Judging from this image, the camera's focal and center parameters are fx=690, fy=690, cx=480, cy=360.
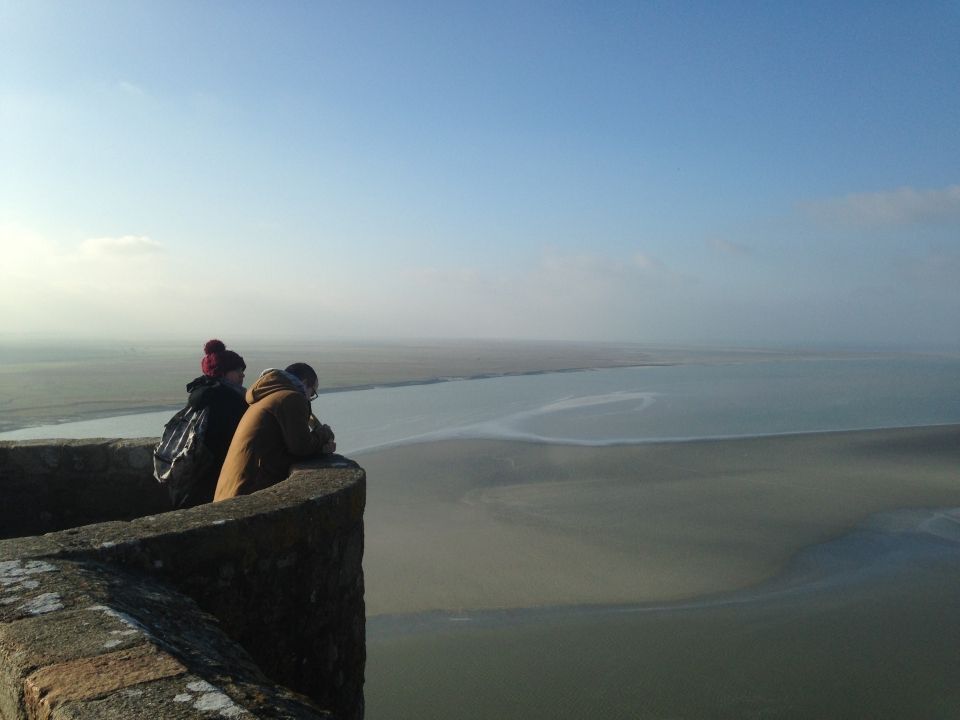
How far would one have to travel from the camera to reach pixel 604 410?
82.5 ft

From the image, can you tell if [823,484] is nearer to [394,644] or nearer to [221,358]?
[394,644]

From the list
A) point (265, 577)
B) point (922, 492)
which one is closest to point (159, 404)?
point (922, 492)

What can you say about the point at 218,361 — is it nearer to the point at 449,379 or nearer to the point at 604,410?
the point at 604,410

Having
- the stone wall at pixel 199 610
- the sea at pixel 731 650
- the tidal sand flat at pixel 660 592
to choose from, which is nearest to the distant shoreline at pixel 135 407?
the tidal sand flat at pixel 660 592

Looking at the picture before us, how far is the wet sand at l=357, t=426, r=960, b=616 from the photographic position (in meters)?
8.36

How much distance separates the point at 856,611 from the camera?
7562 millimetres

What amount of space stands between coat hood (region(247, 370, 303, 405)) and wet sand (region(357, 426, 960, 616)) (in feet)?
15.3

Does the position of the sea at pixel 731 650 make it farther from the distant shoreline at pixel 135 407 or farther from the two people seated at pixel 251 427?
the distant shoreline at pixel 135 407

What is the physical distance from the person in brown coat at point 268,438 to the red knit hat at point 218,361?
0.38m

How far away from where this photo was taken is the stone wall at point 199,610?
1.51 m

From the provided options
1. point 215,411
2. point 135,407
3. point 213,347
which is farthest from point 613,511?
point 135,407

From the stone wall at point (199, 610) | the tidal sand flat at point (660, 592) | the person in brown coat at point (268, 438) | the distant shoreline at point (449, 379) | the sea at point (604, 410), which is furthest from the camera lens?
the distant shoreline at point (449, 379)

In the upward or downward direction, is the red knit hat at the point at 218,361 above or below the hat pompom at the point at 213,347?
below

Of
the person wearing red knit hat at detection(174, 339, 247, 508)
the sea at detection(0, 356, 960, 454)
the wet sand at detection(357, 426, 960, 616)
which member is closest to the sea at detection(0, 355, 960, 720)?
the wet sand at detection(357, 426, 960, 616)
